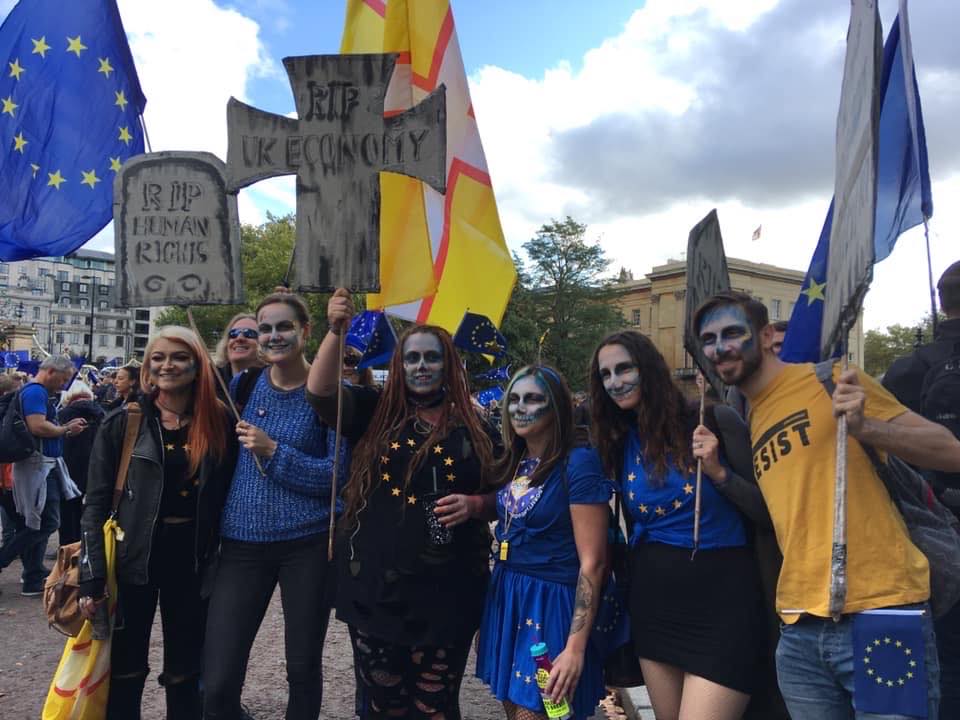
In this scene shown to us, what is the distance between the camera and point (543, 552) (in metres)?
3.04

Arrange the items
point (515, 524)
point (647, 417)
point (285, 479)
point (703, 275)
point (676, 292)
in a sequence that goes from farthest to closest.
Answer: point (676, 292) → point (285, 479) → point (703, 275) → point (515, 524) → point (647, 417)

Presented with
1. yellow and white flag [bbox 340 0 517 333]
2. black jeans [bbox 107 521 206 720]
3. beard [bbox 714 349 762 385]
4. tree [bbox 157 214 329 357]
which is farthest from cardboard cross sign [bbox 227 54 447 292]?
tree [bbox 157 214 329 357]

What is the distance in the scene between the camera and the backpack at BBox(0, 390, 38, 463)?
23.2 feet

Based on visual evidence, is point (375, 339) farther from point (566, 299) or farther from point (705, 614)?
point (566, 299)

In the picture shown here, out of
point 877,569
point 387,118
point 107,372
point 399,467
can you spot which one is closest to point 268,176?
point 387,118

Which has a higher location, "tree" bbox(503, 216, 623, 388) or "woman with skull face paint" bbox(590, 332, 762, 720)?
"tree" bbox(503, 216, 623, 388)

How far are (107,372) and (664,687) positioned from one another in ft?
42.1

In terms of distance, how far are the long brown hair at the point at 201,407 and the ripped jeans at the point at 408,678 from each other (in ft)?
3.57

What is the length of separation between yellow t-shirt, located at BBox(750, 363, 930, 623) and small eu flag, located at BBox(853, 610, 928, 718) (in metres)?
0.05

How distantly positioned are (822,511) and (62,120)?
17.8 feet

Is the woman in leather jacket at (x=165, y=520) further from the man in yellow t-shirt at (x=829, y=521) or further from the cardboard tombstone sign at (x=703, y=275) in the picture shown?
the man in yellow t-shirt at (x=829, y=521)

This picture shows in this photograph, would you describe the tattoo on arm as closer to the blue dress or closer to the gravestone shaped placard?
the blue dress

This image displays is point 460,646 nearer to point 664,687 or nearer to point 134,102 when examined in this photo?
point 664,687

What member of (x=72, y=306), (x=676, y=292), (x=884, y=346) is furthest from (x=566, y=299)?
(x=72, y=306)
